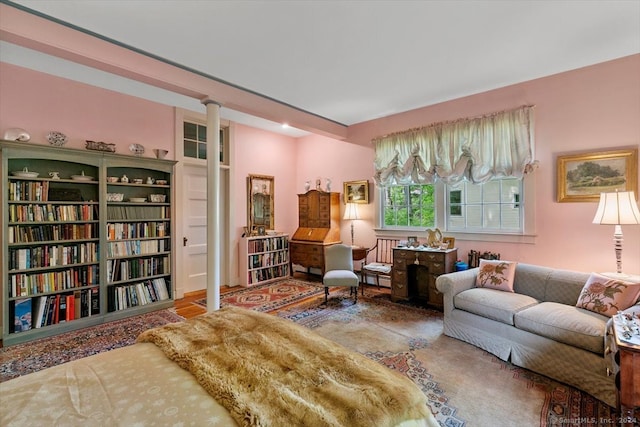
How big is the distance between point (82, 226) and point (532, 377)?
15.6 ft

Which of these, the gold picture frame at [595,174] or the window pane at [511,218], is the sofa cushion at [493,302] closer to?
the window pane at [511,218]

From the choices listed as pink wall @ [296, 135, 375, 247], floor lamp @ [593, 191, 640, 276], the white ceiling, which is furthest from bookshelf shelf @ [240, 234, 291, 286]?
floor lamp @ [593, 191, 640, 276]

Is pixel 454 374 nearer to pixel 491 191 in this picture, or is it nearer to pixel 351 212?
pixel 491 191

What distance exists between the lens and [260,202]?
5789 mm

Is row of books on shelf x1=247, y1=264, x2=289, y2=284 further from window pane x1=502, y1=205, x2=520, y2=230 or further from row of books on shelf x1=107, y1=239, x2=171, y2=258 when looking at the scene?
window pane x1=502, y1=205, x2=520, y2=230

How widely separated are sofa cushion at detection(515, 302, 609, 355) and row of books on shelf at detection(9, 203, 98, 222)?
4637 millimetres

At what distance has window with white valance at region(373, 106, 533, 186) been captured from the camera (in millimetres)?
3575

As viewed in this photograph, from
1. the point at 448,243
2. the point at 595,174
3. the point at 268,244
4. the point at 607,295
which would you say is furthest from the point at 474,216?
the point at 268,244

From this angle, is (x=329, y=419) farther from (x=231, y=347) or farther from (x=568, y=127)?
(x=568, y=127)

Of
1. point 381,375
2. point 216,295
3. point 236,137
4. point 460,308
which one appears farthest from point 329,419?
point 236,137

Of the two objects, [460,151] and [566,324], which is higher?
[460,151]

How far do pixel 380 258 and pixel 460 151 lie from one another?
2.09 meters

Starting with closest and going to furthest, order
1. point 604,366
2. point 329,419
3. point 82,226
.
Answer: point 329,419, point 604,366, point 82,226

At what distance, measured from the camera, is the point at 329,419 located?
102cm
